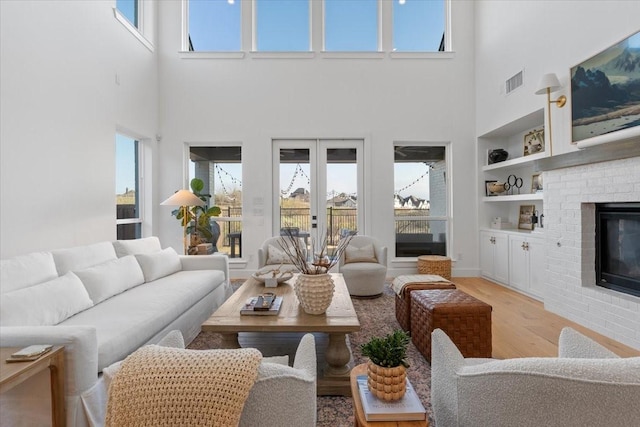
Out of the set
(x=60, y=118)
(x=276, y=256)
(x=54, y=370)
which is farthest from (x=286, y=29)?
(x=54, y=370)

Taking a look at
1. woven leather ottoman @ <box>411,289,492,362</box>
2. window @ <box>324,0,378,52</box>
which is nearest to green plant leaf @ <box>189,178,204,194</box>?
window @ <box>324,0,378,52</box>

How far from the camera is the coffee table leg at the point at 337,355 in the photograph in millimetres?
2135

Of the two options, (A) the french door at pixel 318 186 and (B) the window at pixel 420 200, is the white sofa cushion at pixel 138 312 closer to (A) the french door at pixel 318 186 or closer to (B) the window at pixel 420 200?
(A) the french door at pixel 318 186

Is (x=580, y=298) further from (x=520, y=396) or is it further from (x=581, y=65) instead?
(x=520, y=396)

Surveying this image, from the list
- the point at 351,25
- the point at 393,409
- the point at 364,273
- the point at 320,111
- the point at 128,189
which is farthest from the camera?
the point at 351,25

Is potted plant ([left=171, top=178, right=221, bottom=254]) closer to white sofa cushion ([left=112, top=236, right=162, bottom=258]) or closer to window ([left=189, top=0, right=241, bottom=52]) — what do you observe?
white sofa cushion ([left=112, top=236, right=162, bottom=258])

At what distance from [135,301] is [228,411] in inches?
80.1

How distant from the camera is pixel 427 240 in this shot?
5508 millimetres

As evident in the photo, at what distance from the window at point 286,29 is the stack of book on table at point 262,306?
4520 millimetres

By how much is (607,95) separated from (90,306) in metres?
4.53

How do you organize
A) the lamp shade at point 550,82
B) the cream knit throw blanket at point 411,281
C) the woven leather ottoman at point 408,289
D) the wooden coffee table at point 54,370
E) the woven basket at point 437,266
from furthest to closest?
the woven basket at point 437,266 → the lamp shade at point 550,82 → the cream knit throw blanket at point 411,281 → the woven leather ottoman at point 408,289 → the wooden coffee table at point 54,370

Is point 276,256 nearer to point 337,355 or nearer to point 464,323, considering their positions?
point 337,355

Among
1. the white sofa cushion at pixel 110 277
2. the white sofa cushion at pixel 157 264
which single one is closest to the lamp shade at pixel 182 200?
the white sofa cushion at pixel 157 264

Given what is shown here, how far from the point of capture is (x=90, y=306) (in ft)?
7.79
